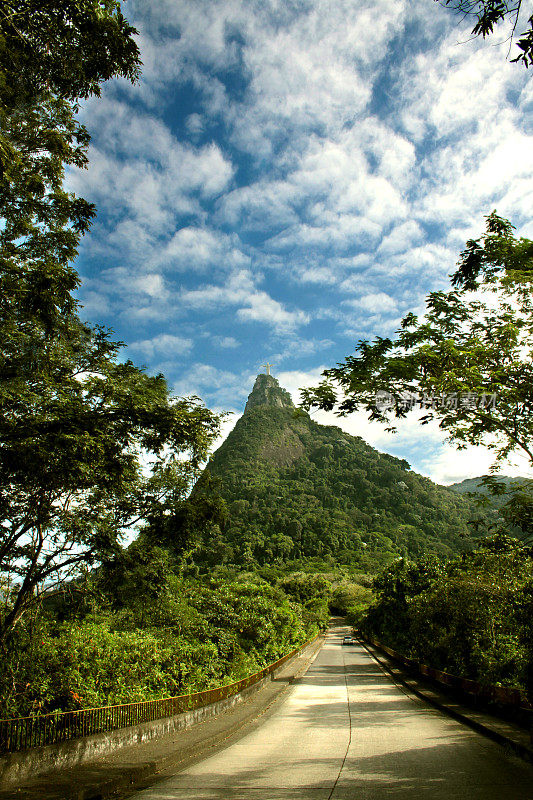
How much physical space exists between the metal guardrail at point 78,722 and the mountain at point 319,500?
3105 inches

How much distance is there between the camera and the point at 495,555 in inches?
377

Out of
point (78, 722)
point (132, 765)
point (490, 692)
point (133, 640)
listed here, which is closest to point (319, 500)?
point (490, 692)

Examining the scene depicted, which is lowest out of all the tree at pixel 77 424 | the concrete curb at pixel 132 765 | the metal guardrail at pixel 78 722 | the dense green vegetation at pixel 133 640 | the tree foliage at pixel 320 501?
the concrete curb at pixel 132 765

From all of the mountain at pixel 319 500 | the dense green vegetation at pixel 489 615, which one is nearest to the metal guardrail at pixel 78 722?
the dense green vegetation at pixel 489 615

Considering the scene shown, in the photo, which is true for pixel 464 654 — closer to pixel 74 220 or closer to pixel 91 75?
pixel 74 220

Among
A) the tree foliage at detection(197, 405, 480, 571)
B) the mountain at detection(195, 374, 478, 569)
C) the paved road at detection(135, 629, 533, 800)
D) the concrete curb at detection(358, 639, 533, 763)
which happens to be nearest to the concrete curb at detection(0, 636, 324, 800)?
the paved road at detection(135, 629, 533, 800)

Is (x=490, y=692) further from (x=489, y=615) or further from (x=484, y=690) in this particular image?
(x=489, y=615)

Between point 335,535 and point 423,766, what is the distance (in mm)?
118962

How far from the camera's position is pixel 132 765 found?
594cm

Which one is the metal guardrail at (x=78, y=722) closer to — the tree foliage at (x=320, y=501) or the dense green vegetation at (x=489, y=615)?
the dense green vegetation at (x=489, y=615)

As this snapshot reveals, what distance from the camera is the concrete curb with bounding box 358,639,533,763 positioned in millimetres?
6871

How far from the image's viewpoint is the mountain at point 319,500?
110 m

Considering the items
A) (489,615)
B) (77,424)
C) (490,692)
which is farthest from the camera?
(489,615)

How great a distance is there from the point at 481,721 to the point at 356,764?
166 inches
